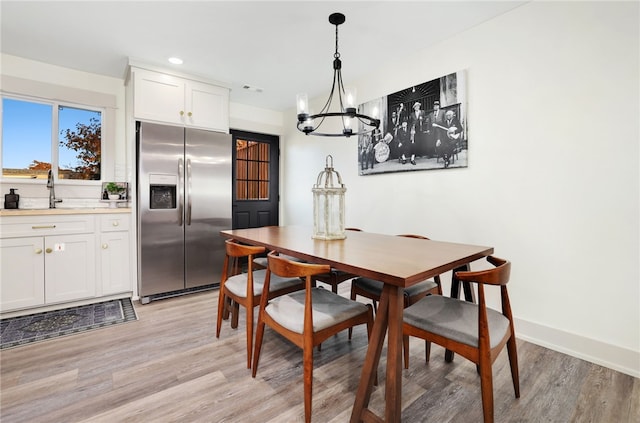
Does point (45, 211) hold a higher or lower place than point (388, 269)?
higher

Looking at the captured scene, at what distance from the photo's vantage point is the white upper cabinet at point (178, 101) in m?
3.16

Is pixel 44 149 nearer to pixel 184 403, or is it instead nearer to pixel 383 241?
pixel 184 403

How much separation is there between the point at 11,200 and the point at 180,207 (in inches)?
61.4

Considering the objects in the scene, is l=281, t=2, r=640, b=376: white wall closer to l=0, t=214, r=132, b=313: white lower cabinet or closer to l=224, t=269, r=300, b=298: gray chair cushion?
l=224, t=269, r=300, b=298: gray chair cushion

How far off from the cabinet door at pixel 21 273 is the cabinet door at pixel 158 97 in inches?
63.1

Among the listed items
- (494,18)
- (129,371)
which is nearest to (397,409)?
(129,371)

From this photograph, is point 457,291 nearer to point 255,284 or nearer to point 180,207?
point 255,284

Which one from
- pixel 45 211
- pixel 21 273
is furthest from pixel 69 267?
pixel 45 211

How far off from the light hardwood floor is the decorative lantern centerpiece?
86cm

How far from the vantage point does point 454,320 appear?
57.6 inches

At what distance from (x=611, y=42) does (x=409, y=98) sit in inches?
58.1

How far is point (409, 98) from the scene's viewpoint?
9.87 ft

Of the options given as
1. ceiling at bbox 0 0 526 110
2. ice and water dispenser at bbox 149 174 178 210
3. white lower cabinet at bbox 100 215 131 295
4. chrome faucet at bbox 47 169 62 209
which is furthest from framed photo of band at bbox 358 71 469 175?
chrome faucet at bbox 47 169 62 209

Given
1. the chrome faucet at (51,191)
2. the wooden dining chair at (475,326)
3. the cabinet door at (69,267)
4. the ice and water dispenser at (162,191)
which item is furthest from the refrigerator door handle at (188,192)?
the wooden dining chair at (475,326)
